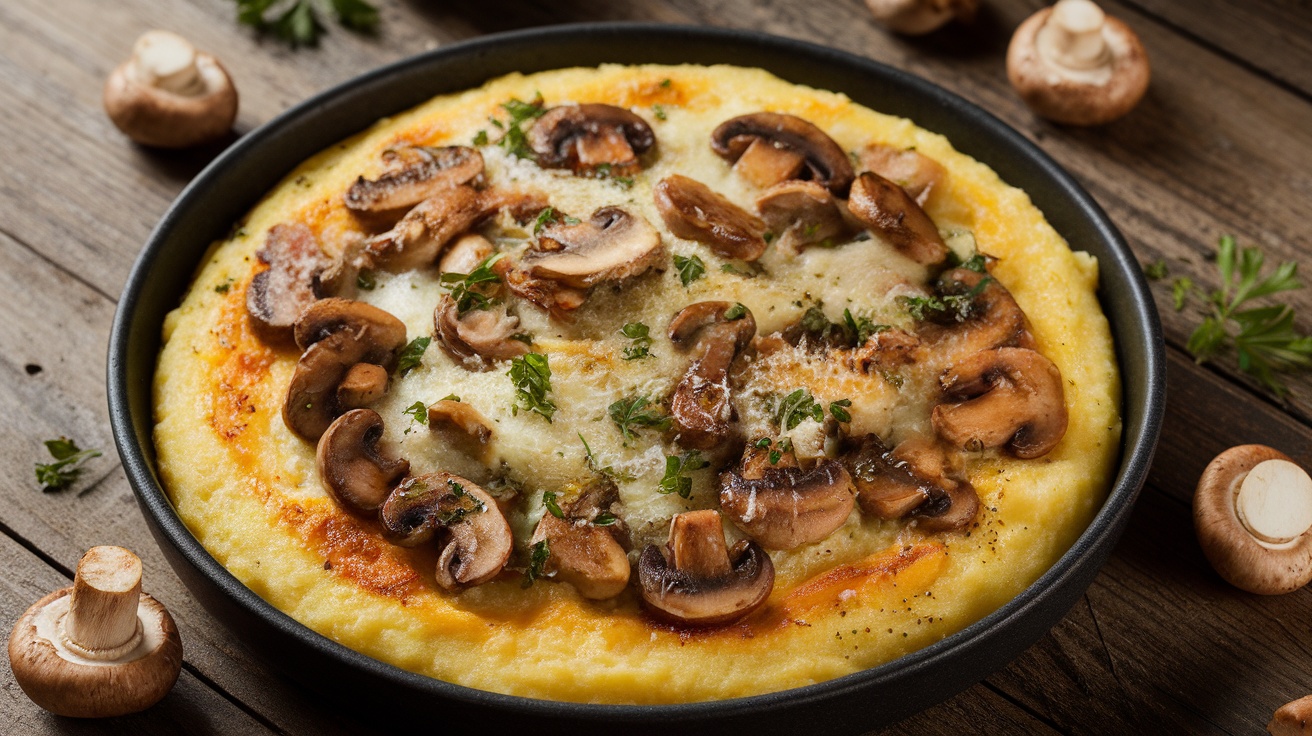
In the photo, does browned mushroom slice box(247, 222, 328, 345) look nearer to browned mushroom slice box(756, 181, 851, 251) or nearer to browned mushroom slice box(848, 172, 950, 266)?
browned mushroom slice box(756, 181, 851, 251)

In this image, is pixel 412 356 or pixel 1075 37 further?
pixel 1075 37

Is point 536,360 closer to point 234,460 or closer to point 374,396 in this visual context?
point 374,396

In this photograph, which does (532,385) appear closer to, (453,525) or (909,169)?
(453,525)

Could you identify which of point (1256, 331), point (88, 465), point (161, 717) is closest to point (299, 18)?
point (88, 465)

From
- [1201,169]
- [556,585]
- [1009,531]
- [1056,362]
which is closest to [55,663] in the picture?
[556,585]

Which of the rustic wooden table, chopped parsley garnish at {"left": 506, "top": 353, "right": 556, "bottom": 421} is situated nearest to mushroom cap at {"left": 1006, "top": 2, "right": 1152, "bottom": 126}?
the rustic wooden table
